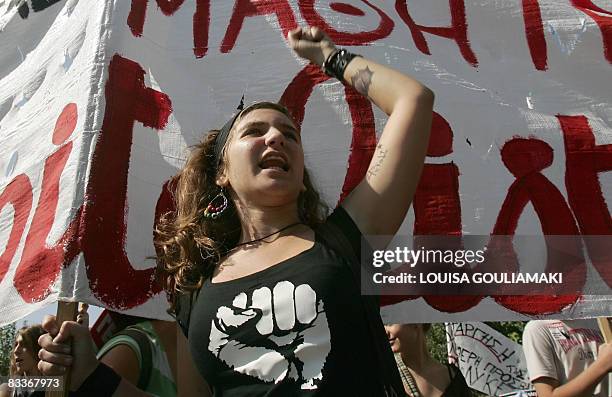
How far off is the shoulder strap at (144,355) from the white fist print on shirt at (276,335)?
0.67 m

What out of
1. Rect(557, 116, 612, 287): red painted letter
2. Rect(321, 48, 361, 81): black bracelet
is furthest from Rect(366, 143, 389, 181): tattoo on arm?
Rect(557, 116, 612, 287): red painted letter

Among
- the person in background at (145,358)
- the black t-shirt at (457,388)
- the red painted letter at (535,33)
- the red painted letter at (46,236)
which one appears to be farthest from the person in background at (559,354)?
the red painted letter at (46,236)

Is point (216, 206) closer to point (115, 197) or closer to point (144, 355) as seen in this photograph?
point (115, 197)

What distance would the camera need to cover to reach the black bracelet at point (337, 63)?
167 centimetres

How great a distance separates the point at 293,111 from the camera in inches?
88.5

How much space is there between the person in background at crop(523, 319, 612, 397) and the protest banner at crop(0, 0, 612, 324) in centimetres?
75

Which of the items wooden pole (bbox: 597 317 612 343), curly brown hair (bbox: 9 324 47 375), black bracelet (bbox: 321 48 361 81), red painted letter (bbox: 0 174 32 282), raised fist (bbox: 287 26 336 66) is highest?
raised fist (bbox: 287 26 336 66)

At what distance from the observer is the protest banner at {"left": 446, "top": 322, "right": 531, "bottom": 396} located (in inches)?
214

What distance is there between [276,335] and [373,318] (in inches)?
7.5

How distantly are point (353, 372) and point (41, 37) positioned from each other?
1.72m

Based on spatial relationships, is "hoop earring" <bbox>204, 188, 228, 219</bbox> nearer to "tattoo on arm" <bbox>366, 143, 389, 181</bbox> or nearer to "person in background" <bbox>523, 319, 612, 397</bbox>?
"tattoo on arm" <bbox>366, 143, 389, 181</bbox>

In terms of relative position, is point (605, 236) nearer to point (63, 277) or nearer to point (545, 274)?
point (545, 274)

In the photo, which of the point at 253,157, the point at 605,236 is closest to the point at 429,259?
the point at 605,236

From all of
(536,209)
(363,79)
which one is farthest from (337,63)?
(536,209)
